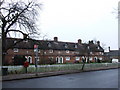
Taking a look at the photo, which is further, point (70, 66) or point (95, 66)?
point (95, 66)

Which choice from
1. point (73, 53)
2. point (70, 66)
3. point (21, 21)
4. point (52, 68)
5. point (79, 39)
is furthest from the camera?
point (79, 39)

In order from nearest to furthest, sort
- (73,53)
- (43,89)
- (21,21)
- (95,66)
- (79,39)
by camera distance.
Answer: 1. (43,89)
2. (21,21)
3. (95,66)
4. (73,53)
5. (79,39)

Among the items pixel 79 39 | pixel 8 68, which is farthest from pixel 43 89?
pixel 79 39

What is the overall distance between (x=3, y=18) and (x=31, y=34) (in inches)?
148

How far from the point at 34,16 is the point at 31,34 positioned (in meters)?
2.09

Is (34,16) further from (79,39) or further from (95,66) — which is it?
(79,39)

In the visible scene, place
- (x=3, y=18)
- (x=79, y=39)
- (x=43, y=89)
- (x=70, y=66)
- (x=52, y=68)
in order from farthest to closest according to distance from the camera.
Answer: (x=79, y=39) → (x=70, y=66) → (x=52, y=68) → (x=3, y=18) → (x=43, y=89)

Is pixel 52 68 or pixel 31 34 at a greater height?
pixel 31 34

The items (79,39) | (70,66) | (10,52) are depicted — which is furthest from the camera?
(79,39)

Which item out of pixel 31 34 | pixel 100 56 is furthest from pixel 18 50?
pixel 100 56

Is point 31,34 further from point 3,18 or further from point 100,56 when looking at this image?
point 100,56

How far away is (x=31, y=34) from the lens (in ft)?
72.7

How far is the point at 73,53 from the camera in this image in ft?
206

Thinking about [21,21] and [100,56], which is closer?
[21,21]
